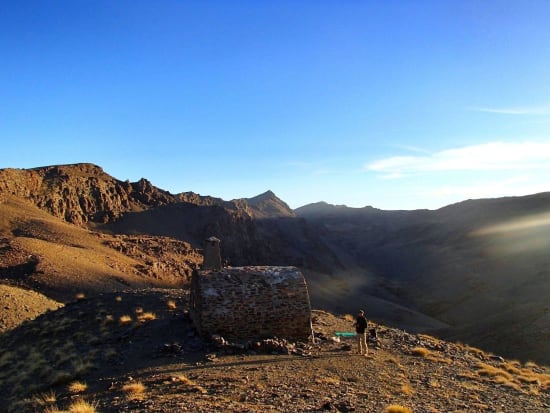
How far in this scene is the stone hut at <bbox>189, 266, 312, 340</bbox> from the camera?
18.3m

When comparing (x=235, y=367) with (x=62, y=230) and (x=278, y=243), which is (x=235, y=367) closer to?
(x=62, y=230)

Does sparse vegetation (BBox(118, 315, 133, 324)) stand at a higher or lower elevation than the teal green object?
higher

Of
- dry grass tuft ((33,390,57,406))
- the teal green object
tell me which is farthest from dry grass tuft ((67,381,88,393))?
the teal green object

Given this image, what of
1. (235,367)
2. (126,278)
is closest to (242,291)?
(235,367)

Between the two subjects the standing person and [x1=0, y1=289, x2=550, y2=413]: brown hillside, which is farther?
the standing person

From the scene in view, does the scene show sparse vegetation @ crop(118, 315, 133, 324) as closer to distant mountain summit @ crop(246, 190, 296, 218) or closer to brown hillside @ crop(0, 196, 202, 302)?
brown hillside @ crop(0, 196, 202, 302)

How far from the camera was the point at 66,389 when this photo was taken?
47.4 feet

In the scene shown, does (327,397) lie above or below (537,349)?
above

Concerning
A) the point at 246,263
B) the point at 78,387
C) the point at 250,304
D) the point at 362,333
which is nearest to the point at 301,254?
the point at 246,263

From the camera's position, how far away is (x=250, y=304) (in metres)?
18.7

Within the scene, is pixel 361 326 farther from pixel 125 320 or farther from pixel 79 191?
pixel 79 191

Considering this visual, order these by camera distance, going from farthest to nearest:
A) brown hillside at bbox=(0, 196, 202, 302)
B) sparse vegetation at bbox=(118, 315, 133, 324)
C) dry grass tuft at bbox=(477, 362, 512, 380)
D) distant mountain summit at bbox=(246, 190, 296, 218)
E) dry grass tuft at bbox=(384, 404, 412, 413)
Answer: distant mountain summit at bbox=(246, 190, 296, 218) → brown hillside at bbox=(0, 196, 202, 302) → sparse vegetation at bbox=(118, 315, 133, 324) → dry grass tuft at bbox=(477, 362, 512, 380) → dry grass tuft at bbox=(384, 404, 412, 413)

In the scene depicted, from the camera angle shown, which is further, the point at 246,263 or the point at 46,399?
the point at 246,263

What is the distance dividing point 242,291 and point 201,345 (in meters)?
2.63
